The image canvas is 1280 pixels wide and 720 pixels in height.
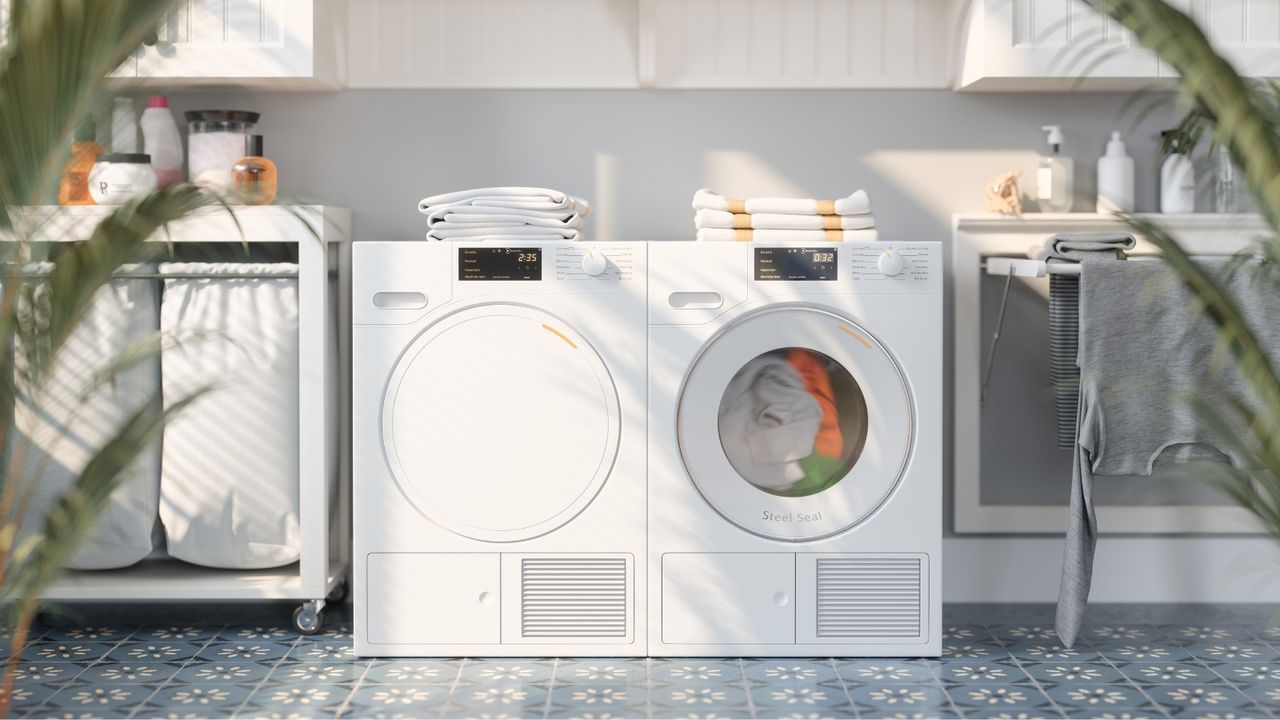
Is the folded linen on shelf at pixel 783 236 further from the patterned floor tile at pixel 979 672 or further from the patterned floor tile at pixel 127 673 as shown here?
the patterned floor tile at pixel 127 673

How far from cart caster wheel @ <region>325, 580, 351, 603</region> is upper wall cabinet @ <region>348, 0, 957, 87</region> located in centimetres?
121

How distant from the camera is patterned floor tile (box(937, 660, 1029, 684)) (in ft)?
7.38

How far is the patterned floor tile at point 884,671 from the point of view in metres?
2.23

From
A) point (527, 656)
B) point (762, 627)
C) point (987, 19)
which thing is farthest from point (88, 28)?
point (987, 19)

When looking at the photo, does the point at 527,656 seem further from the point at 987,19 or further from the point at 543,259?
the point at 987,19

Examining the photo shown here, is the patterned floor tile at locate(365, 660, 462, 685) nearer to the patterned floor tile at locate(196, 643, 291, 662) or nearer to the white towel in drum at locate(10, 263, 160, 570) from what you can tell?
the patterned floor tile at locate(196, 643, 291, 662)

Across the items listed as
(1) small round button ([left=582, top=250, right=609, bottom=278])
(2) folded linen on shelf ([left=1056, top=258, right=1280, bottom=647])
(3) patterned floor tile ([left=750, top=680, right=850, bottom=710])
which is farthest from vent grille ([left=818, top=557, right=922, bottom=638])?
(1) small round button ([left=582, top=250, right=609, bottom=278])

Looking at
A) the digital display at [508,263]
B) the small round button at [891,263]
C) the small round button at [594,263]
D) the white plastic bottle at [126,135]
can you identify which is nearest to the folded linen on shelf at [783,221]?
the small round button at [891,263]

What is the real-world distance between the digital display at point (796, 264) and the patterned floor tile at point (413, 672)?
1.00m

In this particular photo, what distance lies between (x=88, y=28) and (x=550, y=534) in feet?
4.32

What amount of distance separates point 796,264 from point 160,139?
1.53 meters

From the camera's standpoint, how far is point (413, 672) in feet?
7.49

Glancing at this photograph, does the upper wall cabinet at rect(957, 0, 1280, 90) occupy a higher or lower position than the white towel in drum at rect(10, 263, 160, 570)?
higher

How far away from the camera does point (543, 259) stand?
2311mm
